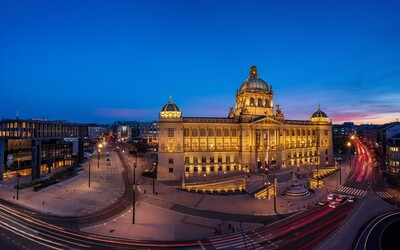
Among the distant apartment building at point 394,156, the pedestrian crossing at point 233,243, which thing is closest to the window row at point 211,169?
the pedestrian crossing at point 233,243

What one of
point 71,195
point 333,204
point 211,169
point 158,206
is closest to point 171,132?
point 211,169

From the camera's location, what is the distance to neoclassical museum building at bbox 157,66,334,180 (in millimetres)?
83812

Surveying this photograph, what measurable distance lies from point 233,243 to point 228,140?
55257mm

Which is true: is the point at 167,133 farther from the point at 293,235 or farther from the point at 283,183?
the point at 293,235

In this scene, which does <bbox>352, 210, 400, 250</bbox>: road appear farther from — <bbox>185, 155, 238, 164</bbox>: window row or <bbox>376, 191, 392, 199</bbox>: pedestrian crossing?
<bbox>185, 155, 238, 164</bbox>: window row

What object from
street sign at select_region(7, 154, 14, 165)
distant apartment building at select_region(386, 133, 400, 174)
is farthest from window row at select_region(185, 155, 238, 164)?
distant apartment building at select_region(386, 133, 400, 174)

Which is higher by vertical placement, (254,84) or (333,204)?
(254,84)

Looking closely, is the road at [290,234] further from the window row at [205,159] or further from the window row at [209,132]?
the window row at [209,132]

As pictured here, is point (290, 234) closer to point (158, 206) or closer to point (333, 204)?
point (333, 204)

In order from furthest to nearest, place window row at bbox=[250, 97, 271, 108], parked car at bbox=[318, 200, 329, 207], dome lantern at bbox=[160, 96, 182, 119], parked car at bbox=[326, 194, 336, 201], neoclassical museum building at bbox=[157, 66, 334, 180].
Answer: window row at bbox=[250, 97, 271, 108] < dome lantern at bbox=[160, 96, 182, 119] < neoclassical museum building at bbox=[157, 66, 334, 180] < parked car at bbox=[326, 194, 336, 201] < parked car at bbox=[318, 200, 329, 207]

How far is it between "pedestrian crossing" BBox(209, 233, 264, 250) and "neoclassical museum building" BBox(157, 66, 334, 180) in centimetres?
4438

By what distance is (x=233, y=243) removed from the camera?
37.3 metres

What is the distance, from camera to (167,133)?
3314 inches

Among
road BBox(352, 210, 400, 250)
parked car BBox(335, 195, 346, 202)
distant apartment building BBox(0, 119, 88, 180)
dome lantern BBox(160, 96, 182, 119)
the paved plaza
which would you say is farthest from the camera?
dome lantern BBox(160, 96, 182, 119)
